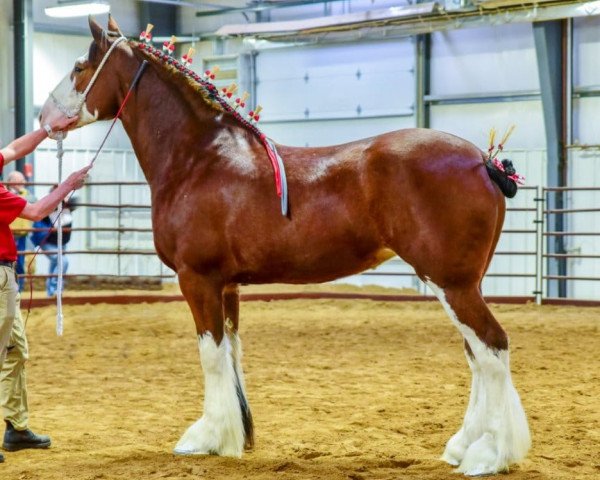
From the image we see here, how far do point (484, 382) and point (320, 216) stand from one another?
1075mm

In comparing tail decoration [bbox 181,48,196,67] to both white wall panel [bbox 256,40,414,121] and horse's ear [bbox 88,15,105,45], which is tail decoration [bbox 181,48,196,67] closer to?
horse's ear [bbox 88,15,105,45]

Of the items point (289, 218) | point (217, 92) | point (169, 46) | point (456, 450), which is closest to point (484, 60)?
point (217, 92)

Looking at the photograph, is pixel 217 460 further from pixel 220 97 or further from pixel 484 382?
pixel 220 97

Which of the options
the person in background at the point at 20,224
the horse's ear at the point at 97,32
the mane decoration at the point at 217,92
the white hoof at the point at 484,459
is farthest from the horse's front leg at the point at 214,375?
the person in background at the point at 20,224

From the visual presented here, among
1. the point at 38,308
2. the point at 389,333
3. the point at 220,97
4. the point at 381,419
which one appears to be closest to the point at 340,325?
the point at 389,333

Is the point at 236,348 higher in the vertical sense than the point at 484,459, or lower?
higher

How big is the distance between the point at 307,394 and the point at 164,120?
7.69 ft

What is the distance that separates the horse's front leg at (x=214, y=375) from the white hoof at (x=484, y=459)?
3.65 feet

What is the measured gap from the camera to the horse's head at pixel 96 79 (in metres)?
4.69

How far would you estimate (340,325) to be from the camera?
10.0 meters

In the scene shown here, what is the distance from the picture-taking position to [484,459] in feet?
13.0

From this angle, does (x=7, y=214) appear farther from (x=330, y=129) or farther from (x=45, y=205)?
(x=330, y=129)

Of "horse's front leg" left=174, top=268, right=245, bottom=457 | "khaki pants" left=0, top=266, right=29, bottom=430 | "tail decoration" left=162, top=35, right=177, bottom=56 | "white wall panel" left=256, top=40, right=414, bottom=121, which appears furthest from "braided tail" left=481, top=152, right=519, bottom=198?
"white wall panel" left=256, top=40, right=414, bottom=121

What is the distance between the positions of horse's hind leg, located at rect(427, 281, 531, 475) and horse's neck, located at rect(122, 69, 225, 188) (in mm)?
1531
